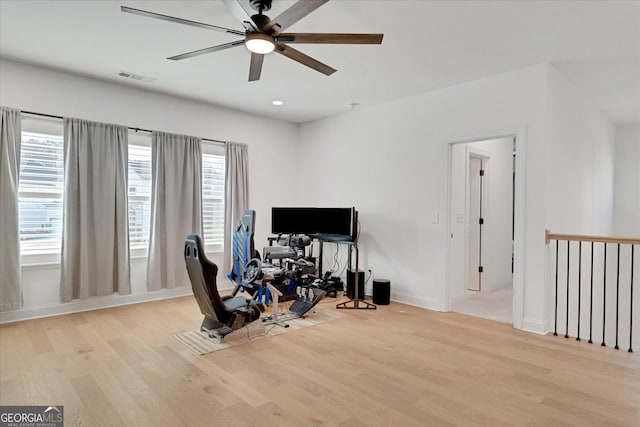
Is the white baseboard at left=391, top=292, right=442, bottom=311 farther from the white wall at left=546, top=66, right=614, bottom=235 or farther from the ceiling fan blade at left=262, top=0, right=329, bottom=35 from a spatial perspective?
the ceiling fan blade at left=262, top=0, right=329, bottom=35

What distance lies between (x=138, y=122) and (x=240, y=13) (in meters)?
3.13

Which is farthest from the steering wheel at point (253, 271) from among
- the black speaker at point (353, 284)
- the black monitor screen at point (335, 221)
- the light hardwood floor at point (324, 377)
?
the black speaker at point (353, 284)

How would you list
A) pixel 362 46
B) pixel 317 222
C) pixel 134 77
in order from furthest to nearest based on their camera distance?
1. pixel 317 222
2. pixel 134 77
3. pixel 362 46

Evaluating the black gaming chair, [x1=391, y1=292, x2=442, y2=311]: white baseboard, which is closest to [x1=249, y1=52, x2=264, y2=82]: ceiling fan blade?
the black gaming chair

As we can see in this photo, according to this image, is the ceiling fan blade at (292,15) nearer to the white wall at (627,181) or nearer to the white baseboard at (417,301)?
the white baseboard at (417,301)

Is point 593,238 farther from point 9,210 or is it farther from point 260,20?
point 9,210

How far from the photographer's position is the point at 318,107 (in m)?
5.58

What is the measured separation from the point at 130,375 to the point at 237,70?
Answer: 129 inches

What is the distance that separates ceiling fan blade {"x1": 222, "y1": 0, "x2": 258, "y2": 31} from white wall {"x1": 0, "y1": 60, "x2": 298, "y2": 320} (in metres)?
2.98

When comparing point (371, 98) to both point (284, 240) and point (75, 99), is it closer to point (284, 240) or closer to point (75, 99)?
point (284, 240)

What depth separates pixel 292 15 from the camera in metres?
2.28

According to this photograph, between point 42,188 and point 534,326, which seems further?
point 42,188

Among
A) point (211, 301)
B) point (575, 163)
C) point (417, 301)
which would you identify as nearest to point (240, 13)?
point (211, 301)

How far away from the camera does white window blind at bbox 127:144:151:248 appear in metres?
4.86
